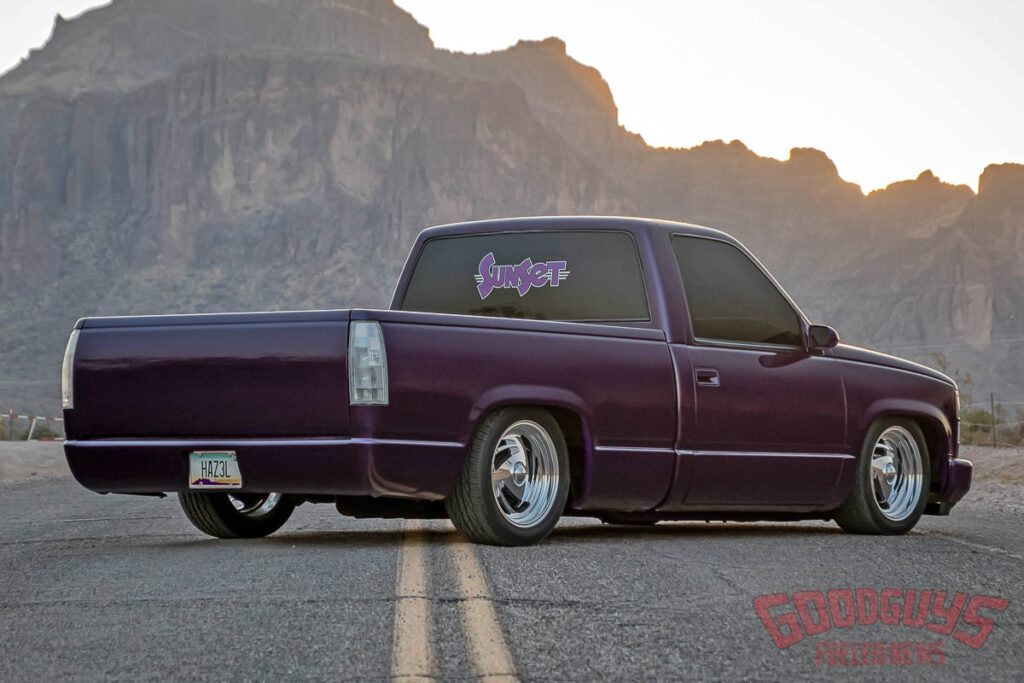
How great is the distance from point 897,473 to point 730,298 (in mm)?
1782

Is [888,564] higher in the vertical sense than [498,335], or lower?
lower

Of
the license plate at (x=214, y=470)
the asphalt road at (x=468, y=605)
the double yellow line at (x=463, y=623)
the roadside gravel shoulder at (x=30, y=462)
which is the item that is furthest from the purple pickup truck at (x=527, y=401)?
the roadside gravel shoulder at (x=30, y=462)

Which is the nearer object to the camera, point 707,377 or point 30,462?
point 707,377

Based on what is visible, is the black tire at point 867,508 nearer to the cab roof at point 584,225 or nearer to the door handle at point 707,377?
the door handle at point 707,377

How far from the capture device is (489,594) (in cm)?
563

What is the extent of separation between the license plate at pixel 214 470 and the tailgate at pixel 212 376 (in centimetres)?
11

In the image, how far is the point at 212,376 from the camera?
23.9 ft

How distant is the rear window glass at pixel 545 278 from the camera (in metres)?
8.37

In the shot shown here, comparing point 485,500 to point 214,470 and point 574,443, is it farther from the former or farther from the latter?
point 214,470

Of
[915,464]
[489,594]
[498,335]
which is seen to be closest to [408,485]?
[498,335]

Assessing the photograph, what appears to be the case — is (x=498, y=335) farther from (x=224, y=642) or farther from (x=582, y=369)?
(x=224, y=642)

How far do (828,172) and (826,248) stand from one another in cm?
3589

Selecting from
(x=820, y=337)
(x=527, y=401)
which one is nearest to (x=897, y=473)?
(x=820, y=337)

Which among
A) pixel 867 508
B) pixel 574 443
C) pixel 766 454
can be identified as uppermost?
pixel 574 443
